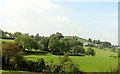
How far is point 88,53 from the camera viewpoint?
46781 mm

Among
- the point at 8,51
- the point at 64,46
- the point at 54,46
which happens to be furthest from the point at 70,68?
the point at 64,46

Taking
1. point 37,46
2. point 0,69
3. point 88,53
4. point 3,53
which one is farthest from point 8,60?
point 88,53

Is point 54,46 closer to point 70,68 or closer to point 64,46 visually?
point 64,46

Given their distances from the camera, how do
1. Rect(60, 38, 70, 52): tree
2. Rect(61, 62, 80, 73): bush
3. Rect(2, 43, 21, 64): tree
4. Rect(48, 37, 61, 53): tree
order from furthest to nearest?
Rect(60, 38, 70, 52): tree < Rect(48, 37, 61, 53): tree < Rect(2, 43, 21, 64): tree < Rect(61, 62, 80, 73): bush

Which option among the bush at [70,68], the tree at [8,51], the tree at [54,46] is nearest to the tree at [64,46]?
the tree at [54,46]

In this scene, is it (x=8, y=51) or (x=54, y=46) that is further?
(x=54, y=46)

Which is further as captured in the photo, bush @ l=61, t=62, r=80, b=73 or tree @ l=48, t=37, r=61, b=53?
tree @ l=48, t=37, r=61, b=53

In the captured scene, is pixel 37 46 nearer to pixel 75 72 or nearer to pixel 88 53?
pixel 88 53

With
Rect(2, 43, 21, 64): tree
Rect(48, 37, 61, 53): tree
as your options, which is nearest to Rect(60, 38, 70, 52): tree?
Rect(48, 37, 61, 53): tree

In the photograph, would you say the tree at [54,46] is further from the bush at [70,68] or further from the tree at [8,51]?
the bush at [70,68]

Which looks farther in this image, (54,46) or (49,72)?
(54,46)

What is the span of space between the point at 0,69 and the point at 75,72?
8252 millimetres

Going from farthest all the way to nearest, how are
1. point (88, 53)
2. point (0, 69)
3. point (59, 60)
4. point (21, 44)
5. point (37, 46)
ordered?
point (88, 53)
point (37, 46)
point (21, 44)
point (59, 60)
point (0, 69)

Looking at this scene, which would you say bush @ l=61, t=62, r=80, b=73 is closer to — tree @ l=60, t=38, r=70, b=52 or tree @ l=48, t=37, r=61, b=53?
tree @ l=48, t=37, r=61, b=53
